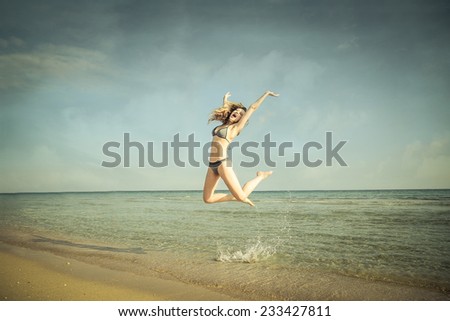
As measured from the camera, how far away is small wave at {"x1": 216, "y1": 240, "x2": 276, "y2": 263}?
4559 millimetres

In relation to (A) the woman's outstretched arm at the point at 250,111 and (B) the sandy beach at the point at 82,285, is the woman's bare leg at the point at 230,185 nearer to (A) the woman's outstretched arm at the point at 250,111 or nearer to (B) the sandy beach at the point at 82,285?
(A) the woman's outstretched arm at the point at 250,111

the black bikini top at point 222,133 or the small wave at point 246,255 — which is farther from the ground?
the black bikini top at point 222,133

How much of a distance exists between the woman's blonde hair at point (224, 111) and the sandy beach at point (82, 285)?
7.06 ft

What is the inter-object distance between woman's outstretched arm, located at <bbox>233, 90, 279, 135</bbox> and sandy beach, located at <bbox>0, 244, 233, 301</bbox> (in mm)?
1999

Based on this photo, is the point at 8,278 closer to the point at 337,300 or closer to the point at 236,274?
the point at 236,274

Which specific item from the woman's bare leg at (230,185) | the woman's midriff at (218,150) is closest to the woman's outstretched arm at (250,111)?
the woman's midriff at (218,150)

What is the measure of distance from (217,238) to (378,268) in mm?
3097

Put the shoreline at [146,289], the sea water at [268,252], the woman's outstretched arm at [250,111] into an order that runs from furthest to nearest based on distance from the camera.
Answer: the woman's outstretched arm at [250,111] < the sea water at [268,252] < the shoreline at [146,289]

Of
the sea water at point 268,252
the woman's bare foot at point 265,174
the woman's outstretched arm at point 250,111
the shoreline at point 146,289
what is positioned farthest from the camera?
the woman's bare foot at point 265,174

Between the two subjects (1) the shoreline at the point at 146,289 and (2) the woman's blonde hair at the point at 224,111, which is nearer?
(1) the shoreline at the point at 146,289

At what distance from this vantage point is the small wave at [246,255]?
4559 mm

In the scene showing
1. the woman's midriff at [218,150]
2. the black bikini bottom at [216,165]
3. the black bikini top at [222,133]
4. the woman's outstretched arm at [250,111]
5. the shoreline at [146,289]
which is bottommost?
the shoreline at [146,289]

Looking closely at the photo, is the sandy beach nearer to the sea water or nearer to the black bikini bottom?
the sea water
